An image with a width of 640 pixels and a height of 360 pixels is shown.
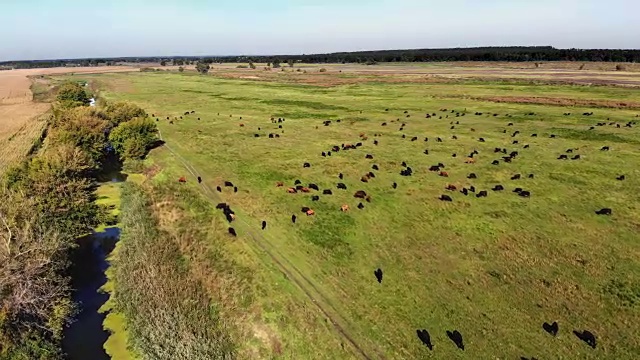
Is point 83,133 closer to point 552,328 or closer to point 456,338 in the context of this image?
point 456,338

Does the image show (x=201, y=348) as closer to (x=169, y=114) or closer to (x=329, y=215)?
(x=329, y=215)

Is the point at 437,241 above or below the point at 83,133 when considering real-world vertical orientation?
below

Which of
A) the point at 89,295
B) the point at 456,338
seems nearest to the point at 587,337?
the point at 456,338

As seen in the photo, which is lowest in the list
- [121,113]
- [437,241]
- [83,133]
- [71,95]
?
[437,241]

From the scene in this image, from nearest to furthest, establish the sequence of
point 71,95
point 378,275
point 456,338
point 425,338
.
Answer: point 456,338, point 425,338, point 378,275, point 71,95

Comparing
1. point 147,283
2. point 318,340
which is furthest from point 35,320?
point 318,340

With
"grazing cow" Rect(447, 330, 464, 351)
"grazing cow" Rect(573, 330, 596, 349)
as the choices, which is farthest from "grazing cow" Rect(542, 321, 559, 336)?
"grazing cow" Rect(447, 330, 464, 351)
